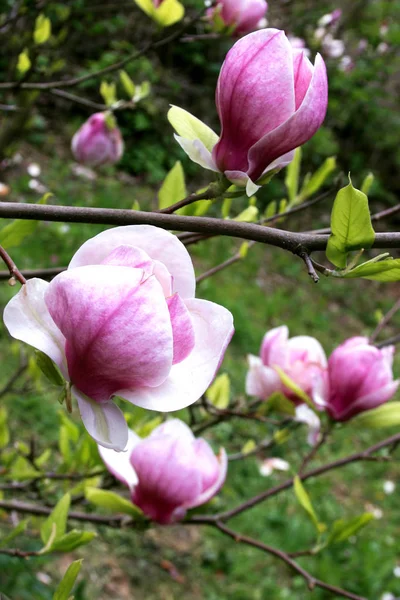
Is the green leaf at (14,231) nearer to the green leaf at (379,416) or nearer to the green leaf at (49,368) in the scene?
the green leaf at (49,368)

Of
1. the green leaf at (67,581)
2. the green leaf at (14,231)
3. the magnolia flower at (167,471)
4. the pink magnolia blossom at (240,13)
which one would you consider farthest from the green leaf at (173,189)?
the pink magnolia blossom at (240,13)

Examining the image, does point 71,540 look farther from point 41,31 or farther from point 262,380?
point 41,31

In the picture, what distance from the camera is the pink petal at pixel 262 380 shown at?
100cm

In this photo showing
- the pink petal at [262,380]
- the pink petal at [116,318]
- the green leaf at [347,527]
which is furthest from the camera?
the pink petal at [262,380]

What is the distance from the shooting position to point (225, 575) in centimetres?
237

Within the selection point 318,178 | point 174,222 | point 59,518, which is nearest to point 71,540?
point 59,518

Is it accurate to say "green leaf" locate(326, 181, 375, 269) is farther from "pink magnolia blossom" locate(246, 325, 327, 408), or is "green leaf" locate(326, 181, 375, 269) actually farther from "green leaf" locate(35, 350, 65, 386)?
"pink magnolia blossom" locate(246, 325, 327, 408)

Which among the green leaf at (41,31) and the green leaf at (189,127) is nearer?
the green leaf at (189,127)

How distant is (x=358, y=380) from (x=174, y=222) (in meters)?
0.55

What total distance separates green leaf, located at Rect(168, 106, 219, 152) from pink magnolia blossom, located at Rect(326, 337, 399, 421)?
480mm

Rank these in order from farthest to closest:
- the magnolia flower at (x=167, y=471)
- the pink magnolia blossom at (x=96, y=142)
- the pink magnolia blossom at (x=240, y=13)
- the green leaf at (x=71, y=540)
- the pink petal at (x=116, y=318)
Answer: the pink magnolia blossom at (x=96, y=142) < the pink magnolia blossom at (x=240, y=13) < the magnolia flower at (x=167, y=471) < the green leaf at (x=71, y=540) < the pink petal at (x=116, y=318)

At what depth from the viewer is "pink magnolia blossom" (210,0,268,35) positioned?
3.81ft

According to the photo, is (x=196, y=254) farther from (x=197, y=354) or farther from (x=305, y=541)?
(x=197, y=354)

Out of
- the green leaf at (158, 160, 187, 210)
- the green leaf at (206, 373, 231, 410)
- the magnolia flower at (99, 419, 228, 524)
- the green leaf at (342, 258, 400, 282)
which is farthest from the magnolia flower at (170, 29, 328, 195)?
the green leaf at (206, 373, 231, 410)
